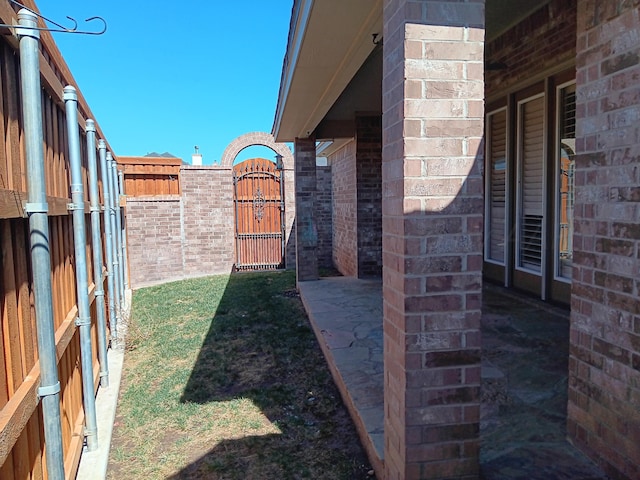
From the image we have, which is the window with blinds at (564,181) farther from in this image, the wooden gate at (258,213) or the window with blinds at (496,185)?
the wooden gate at (258,213)

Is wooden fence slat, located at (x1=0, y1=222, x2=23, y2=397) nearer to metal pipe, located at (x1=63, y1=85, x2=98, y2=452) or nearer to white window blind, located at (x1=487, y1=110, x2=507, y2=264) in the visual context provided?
metal pipe, located at (x1=63, y1=85, x2=98, y2=452)

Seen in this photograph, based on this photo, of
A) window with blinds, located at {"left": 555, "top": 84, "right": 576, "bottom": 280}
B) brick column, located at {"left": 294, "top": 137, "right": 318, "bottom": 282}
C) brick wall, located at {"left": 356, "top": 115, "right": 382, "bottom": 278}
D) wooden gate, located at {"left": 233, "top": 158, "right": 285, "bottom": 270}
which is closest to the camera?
window with blinds, located at {"left": 555, "top": 84, "right": 576, "bottom": 280}

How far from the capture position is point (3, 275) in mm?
1711

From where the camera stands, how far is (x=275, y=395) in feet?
12.8

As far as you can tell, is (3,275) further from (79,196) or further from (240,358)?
(240,358)

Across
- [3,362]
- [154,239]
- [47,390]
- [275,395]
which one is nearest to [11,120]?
[3,362]

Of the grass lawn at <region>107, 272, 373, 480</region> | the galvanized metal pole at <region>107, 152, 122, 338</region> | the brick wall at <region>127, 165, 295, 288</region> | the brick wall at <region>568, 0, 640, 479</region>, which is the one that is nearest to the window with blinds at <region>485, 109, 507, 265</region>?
the grass lawn at <region>107, 272, 373, 480</region>

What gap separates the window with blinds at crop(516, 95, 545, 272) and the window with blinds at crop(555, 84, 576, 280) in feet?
0.91

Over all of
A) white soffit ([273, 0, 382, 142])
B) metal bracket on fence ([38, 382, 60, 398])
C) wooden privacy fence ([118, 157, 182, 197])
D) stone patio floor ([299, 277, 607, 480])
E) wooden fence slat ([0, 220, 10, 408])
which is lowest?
stone patio floor ([299, 277, 607, 480])

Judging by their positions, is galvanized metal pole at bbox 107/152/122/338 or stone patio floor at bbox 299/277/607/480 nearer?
stone patio floor at bbox 299/277/607/480

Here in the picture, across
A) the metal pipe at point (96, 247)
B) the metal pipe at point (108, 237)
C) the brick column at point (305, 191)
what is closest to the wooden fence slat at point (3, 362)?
the metal pipe at point (96, 247)

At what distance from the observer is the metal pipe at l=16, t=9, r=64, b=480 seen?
1.82m

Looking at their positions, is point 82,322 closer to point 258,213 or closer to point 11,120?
point 11,120

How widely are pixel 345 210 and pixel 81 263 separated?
7.21 m
